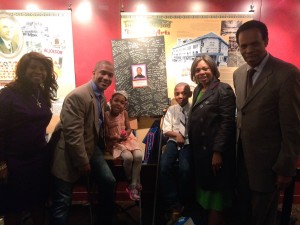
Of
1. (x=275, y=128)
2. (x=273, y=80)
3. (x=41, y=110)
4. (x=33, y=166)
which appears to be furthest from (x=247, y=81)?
(x=33, y=166)

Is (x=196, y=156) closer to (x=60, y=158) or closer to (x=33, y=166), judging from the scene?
(x=60, y=158)

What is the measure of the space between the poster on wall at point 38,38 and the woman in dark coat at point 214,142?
6.52 ft

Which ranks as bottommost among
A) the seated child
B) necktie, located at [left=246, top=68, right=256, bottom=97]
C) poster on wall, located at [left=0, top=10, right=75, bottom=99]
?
the seated child

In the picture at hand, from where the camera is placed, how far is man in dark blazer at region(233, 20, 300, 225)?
1.72 m

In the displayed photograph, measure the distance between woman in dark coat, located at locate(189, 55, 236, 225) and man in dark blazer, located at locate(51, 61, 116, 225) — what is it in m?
0.89

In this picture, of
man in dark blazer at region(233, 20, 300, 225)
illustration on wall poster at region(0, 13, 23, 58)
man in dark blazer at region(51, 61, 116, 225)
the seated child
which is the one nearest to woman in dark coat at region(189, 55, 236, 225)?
man in dark blazer at region(233, 20, 300, 225)

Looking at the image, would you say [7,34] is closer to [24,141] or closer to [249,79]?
[24,141]

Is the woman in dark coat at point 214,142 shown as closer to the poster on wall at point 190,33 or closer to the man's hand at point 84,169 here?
the man's hand at point 84,169

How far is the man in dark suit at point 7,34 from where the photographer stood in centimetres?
335

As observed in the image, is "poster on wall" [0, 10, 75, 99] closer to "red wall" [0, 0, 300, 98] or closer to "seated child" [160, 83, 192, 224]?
"red wall" [0, 0, 300, 98]

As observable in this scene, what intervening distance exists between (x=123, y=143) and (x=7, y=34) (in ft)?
7.12

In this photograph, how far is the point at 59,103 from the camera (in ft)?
11.4

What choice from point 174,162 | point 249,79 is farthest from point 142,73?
point 249,79

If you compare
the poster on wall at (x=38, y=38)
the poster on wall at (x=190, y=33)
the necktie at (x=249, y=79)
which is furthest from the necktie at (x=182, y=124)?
the poster on wall at (x=38, y=38)
